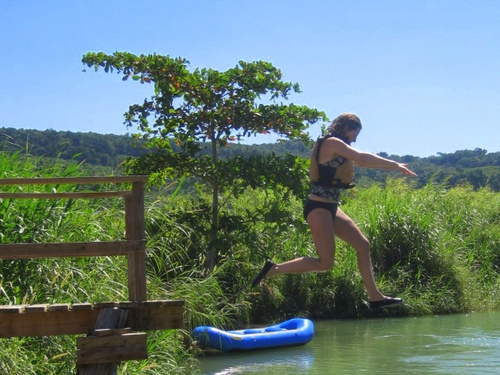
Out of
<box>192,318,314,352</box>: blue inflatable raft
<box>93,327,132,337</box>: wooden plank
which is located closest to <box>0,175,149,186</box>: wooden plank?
<box>93,327,132,337</box>: wooden plank

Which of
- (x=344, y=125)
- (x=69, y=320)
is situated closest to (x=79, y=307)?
(x=69, y=320)

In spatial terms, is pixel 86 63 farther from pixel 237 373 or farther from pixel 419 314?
pixel 419 314

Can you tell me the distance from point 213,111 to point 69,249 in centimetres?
605

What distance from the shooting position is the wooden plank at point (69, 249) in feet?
20.9

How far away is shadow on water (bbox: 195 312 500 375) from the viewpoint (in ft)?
32.7

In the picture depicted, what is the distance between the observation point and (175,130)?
1255cm

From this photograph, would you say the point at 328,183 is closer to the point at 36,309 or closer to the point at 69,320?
the point at 69,320

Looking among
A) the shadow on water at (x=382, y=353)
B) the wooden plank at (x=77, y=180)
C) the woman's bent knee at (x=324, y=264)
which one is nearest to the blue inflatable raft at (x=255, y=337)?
the shadow on water at (x=382, y=353)

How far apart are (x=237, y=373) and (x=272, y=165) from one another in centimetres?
336

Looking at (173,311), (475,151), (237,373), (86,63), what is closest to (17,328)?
(173,311)

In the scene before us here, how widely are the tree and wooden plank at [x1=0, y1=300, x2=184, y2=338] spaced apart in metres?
5.46

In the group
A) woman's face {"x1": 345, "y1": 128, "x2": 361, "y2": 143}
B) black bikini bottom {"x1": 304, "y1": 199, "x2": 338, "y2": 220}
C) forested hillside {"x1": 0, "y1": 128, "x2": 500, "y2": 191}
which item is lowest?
black bikini bottom {"x1": 304, "y1": 199, "x2": 338, "y2": 220}

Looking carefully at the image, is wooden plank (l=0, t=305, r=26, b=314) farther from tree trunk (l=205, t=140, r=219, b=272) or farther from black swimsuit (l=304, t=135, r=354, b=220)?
tree trunk (l=205, t=140, r=219, b=272)

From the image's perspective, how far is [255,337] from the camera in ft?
35.5
